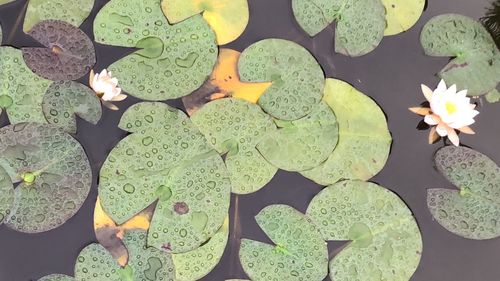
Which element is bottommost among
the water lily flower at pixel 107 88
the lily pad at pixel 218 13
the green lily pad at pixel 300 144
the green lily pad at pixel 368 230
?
the green lily pad at pixel 368 230

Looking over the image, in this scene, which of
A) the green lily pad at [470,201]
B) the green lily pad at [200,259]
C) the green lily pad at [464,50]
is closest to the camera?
the green lily pad at [200,259]

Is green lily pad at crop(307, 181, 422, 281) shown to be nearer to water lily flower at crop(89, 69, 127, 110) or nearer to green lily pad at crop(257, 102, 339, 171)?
green lily pad at crop(257, 102, 339, 171)

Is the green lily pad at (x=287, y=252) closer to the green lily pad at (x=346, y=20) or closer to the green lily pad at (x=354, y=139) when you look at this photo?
the green lily pad at (x=354, y=139)

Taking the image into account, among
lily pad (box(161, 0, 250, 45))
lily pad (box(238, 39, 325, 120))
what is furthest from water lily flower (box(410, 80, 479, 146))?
lily pad (box(161, 0, 250, 45))

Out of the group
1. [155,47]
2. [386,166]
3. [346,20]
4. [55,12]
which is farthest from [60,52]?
[386,166]

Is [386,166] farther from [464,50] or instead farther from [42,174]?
[42,174]

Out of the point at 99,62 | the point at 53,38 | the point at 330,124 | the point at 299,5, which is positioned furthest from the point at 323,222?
the point at 53,38

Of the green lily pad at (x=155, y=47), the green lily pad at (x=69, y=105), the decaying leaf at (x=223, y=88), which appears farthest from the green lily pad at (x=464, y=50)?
the green lily pad at (x=69, y=105)
